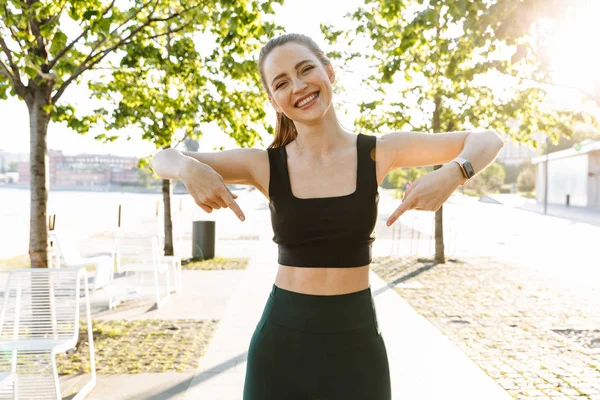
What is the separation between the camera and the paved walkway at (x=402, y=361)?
5.24 m

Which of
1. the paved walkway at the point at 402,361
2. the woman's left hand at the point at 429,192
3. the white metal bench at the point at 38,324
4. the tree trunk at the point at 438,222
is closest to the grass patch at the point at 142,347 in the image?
the paved walkway at the point at 402,361

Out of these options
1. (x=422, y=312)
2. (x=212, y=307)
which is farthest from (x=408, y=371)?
(x=212, y=307)

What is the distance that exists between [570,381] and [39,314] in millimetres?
4917

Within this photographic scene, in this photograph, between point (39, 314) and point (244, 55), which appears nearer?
point (39, 314)

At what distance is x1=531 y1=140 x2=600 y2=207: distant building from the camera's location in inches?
1718

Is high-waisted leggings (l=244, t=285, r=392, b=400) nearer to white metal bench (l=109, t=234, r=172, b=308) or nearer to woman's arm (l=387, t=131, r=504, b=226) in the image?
woman's arm (l=387, t=131, r=504, b=226)

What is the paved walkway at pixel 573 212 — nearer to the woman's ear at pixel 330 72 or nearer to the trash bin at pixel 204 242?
the trash bin at pixel 204 242

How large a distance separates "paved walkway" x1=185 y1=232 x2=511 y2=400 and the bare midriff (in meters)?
2.42

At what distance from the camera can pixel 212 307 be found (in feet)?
29.6

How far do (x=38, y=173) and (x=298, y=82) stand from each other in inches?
207

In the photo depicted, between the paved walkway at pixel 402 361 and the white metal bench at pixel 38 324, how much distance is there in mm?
1185

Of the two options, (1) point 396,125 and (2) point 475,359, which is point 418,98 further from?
(2) point 475,359

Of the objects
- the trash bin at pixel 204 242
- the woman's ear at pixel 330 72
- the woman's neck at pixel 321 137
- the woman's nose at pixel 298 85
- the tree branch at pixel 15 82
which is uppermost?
the tree branch at pixel 15 82

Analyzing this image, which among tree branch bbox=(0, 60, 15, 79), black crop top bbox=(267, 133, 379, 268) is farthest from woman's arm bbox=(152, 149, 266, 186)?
tree branch bbox=(0, 60, 15, 79)
